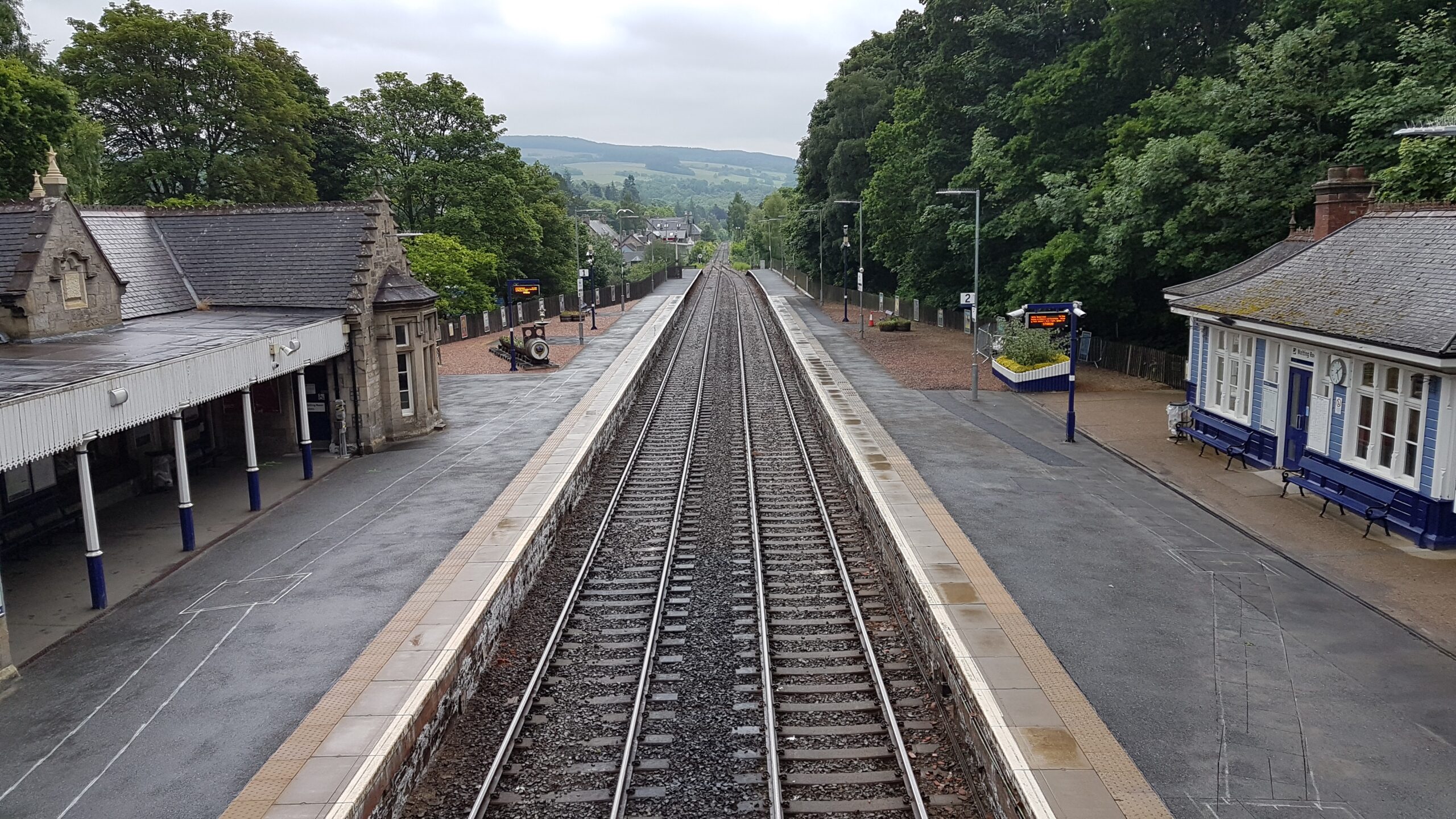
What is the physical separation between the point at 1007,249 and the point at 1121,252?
44.1 ft

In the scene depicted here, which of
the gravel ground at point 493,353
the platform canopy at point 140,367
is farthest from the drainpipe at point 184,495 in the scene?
the gravel ground at point 493,353

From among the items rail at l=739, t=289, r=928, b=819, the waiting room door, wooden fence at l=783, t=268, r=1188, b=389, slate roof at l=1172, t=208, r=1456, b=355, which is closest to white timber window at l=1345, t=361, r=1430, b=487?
slate roof at l=1172, t=208, r=1456, b=355

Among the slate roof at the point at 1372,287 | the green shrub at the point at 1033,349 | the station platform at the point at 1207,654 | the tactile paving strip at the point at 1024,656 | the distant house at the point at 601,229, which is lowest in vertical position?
the station platform at the point at 1207,654

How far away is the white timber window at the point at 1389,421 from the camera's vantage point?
52.7ft

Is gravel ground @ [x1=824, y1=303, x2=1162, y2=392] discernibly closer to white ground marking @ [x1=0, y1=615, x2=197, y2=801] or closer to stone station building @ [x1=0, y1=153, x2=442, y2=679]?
stone station building @ [x1=0, y1=153, x2=442, y2=679]

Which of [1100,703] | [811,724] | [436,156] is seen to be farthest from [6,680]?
[436,156]

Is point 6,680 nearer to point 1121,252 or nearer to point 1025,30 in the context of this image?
point 1121,252

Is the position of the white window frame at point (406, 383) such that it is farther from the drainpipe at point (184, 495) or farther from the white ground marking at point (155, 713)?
the white ground marking at point (155, 713)

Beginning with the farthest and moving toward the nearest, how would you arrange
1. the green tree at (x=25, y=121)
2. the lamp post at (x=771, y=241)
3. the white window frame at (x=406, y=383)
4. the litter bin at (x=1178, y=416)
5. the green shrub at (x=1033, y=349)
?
the lamp post at (x=771, y=241) → the green tree at (x=25, y=121) → the green shrub at (x=1033, y=349) → the white window frame at (x=406, y=383) → the litter bin at (x=1178, y=416)

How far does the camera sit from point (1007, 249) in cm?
4419

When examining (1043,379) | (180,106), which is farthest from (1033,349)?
(180,106)

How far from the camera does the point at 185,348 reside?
18.0 metres

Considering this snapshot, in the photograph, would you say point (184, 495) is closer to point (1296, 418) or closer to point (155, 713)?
point (155, 713)

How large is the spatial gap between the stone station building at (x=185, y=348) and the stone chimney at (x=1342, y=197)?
21.0 metres
